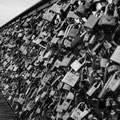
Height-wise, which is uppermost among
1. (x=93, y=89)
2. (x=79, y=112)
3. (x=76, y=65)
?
(x=76, y=65)

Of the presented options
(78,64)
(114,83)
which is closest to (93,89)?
(114,83)

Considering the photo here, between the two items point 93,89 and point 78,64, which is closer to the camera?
point 93,89

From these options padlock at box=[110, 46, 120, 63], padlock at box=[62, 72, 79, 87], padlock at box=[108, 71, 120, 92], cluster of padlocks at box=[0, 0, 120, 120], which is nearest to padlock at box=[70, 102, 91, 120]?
cluster of padlocks at box=[0, 0, 120, 120]

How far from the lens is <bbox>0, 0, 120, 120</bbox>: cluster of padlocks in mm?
1863

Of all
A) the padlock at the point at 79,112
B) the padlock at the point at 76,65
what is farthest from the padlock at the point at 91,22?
the padlock at the point at 79,112

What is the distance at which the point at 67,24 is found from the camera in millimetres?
2605

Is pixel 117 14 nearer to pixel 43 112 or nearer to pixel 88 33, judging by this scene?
pixel 88 33

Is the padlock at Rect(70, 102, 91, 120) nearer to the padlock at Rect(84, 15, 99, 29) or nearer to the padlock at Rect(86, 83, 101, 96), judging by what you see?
the padlock at Rect(86, 83, 101, 96)

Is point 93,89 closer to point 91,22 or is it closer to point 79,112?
point 79,112

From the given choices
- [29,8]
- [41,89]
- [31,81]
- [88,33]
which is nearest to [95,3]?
[88,33]

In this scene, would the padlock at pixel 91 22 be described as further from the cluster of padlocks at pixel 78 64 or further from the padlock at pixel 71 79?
the padlock at pixel 71 79

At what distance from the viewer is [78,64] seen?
223 cm

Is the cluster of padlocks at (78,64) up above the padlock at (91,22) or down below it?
below

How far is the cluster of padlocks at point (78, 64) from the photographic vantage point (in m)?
1.86
